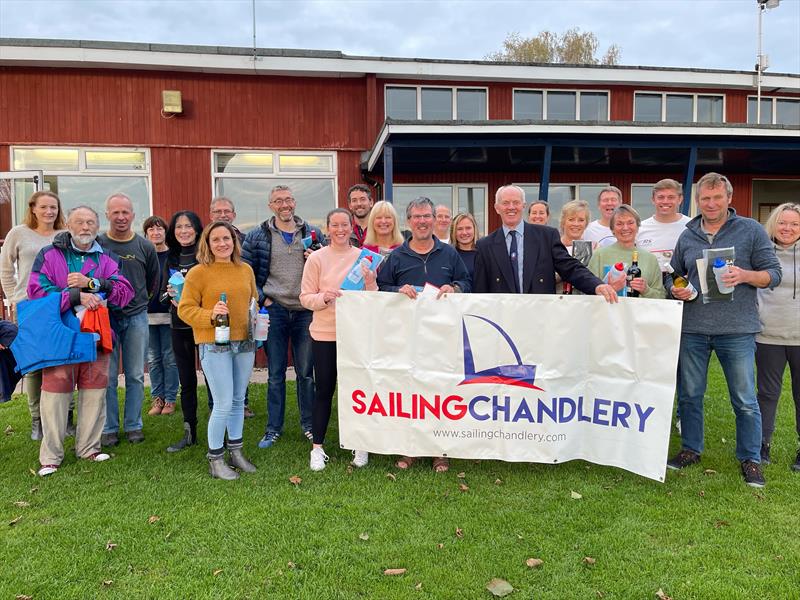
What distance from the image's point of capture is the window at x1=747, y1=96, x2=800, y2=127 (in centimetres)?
1234

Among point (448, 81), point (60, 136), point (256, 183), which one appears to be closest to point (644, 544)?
point (256, 183)

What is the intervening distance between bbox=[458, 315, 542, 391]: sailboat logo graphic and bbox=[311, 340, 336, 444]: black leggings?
995mm

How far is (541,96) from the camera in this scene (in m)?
11.6

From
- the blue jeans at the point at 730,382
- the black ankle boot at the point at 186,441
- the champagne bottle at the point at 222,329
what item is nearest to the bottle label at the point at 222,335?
the champagne bottle at the point at 222,329

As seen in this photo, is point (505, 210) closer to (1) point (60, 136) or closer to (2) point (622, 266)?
(2) point (622, 266)

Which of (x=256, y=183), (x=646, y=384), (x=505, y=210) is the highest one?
(x=256, y=183)

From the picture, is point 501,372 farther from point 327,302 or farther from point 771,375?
point 771,375

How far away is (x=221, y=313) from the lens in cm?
356

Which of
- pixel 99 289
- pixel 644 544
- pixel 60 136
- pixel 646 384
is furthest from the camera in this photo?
pixel 60 136

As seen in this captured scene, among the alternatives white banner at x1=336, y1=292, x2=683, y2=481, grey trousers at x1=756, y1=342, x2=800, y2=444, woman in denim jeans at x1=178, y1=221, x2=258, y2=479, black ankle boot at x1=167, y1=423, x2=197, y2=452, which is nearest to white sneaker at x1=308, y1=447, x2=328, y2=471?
white banner at x1=336, y1=292, x2=683, y2=481

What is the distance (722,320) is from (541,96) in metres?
9.31

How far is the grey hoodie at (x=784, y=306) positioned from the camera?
3648 mm

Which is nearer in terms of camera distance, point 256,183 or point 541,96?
point 256,183

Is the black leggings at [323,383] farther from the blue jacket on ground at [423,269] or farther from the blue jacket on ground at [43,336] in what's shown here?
the blue jacket on ground at [43,336]
